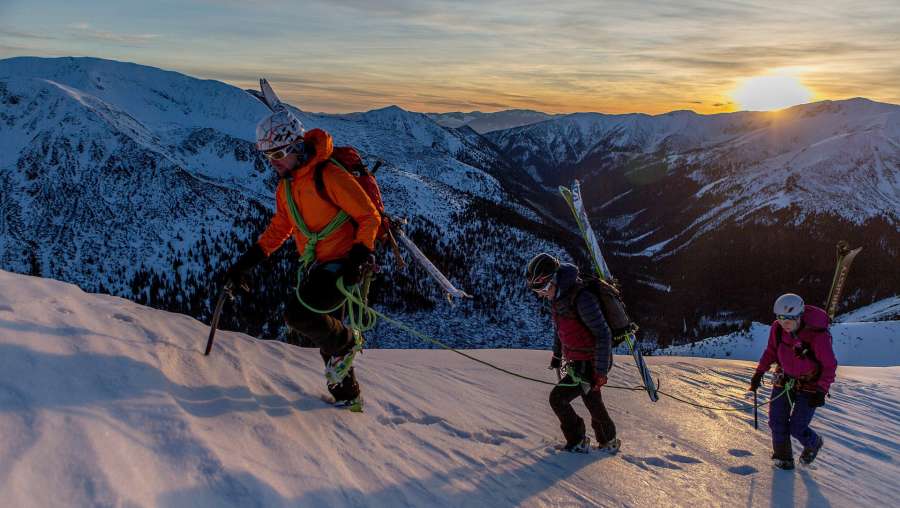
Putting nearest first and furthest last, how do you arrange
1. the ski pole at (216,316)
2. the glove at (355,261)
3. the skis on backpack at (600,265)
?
the glove at (355,261)
the ski pole at (216,316)
the skis on backpack at (600,265)

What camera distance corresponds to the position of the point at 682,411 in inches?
351

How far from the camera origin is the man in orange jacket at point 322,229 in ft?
16.9

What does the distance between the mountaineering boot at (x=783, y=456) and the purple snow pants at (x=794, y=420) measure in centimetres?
5

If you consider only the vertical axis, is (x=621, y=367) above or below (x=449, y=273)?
above

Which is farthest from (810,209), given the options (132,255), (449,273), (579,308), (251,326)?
(579,308)

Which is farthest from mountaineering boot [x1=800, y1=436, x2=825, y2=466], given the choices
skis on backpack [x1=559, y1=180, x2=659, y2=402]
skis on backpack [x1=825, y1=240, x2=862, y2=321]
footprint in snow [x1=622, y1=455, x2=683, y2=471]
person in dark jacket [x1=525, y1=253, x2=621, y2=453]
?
skis on backpack [x1=825, y1=240, x2=862, y2=321]

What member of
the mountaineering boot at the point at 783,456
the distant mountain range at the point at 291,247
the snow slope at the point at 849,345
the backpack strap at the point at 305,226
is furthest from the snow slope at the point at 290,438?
the distant mountain range at the point at 291,247

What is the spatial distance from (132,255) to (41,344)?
107 metres

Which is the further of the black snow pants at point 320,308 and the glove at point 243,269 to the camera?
the glove at point 243,269

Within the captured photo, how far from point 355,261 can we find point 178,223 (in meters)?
114

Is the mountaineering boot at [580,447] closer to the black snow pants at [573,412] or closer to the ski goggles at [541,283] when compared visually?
the black snow pants at [573,412]

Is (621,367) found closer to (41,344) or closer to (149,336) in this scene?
(149,336)

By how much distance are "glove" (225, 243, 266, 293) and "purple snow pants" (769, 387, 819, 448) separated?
679cm

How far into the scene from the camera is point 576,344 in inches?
248
